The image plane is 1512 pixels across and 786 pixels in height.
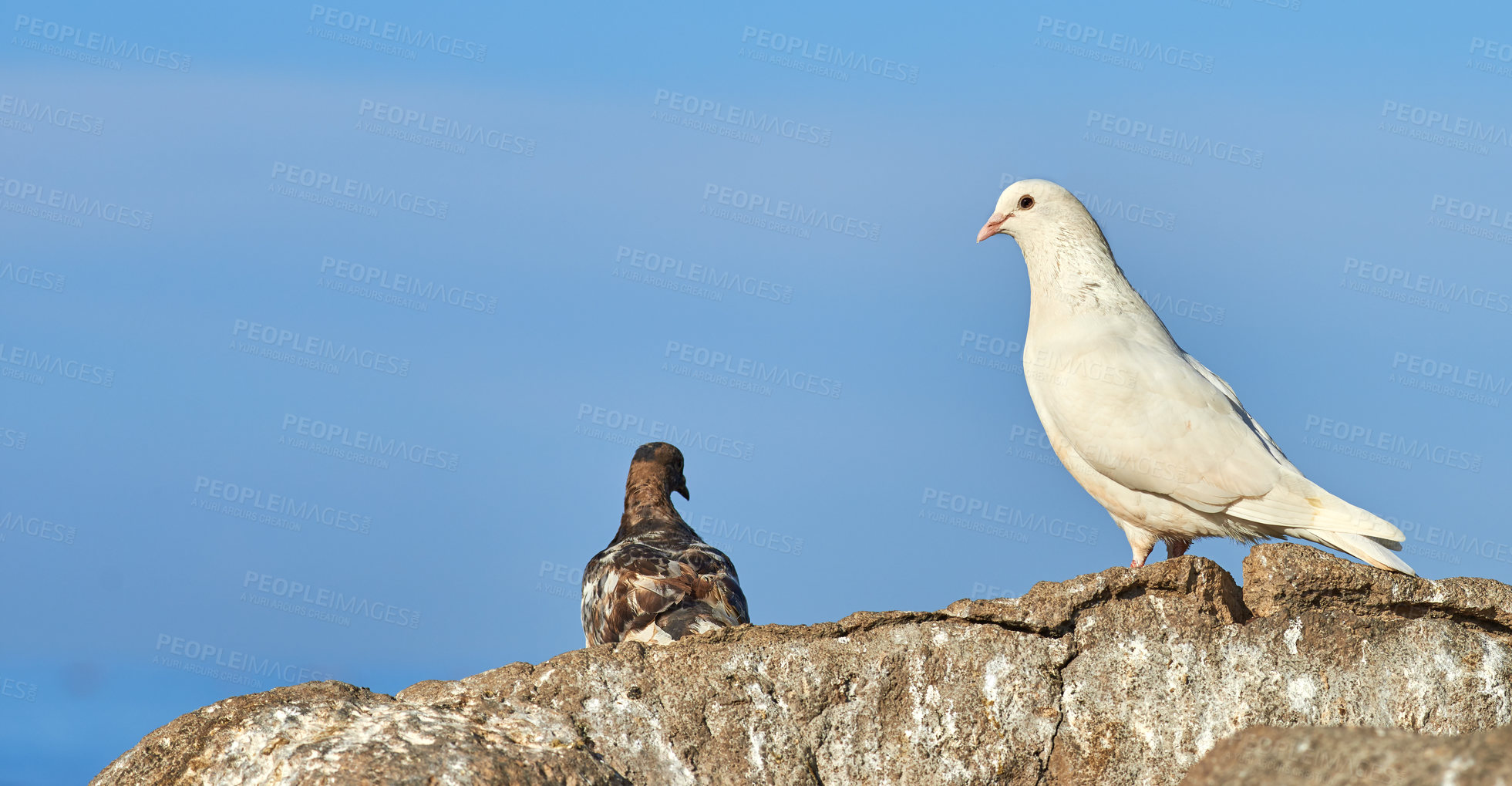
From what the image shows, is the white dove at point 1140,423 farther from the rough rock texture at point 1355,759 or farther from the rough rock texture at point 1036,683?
the rough rock texture at point 1355,759

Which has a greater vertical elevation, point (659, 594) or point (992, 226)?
point (992, 226)

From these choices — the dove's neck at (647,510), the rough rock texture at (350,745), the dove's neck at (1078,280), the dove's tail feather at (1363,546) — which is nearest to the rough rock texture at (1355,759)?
the rough rock texture at (350,745)

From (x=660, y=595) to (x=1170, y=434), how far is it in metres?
3.35

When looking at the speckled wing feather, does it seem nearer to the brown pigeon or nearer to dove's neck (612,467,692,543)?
the brown pigeon

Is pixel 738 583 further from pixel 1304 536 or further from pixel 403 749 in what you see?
pixel 403 749

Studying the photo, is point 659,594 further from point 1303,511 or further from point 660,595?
point 1303,511

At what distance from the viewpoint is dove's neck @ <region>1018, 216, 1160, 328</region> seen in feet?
26.3

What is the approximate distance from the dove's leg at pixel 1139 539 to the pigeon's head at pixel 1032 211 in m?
1.96

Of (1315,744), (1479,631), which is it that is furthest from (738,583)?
(1315,744)

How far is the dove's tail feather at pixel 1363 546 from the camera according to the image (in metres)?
6.05

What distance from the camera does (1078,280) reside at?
8094mm

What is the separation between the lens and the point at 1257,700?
17.9ft

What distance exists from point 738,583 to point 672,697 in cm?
337

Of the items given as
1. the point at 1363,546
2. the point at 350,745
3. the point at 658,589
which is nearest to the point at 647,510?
the point at 658,589
